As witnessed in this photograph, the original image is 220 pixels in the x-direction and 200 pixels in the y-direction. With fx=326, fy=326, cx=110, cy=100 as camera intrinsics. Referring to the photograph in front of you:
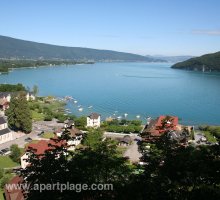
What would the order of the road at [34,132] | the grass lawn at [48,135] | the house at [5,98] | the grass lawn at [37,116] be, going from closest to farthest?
the road at [34,132]
the grass lawn at [48,135]
the grass lawn at [37,116]
the house at [5,98]

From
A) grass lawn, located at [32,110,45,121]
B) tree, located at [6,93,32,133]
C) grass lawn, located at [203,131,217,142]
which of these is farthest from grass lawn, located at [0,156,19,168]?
grass lawn, located at [203,131,217,142]

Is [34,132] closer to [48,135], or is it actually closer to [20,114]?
[48,135]

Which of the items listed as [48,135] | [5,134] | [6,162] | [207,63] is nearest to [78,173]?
[6,162]

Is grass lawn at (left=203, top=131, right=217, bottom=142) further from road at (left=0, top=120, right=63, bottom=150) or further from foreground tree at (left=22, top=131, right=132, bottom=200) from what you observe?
foreground tree at (left=22, top=131, right=132, bottom=200)

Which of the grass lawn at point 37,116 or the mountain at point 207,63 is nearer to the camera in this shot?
Result: the grass lawn at point 37,116

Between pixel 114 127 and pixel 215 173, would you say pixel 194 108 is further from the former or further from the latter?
pixel 215 173

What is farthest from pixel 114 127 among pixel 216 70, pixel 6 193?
pixel 216 70

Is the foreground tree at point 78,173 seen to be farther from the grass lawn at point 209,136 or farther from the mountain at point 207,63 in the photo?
the mountain at point 207,63

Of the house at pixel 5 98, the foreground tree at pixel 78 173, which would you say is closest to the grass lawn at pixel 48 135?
the house at pixel 5 98

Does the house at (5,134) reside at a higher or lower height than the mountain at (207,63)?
lower
